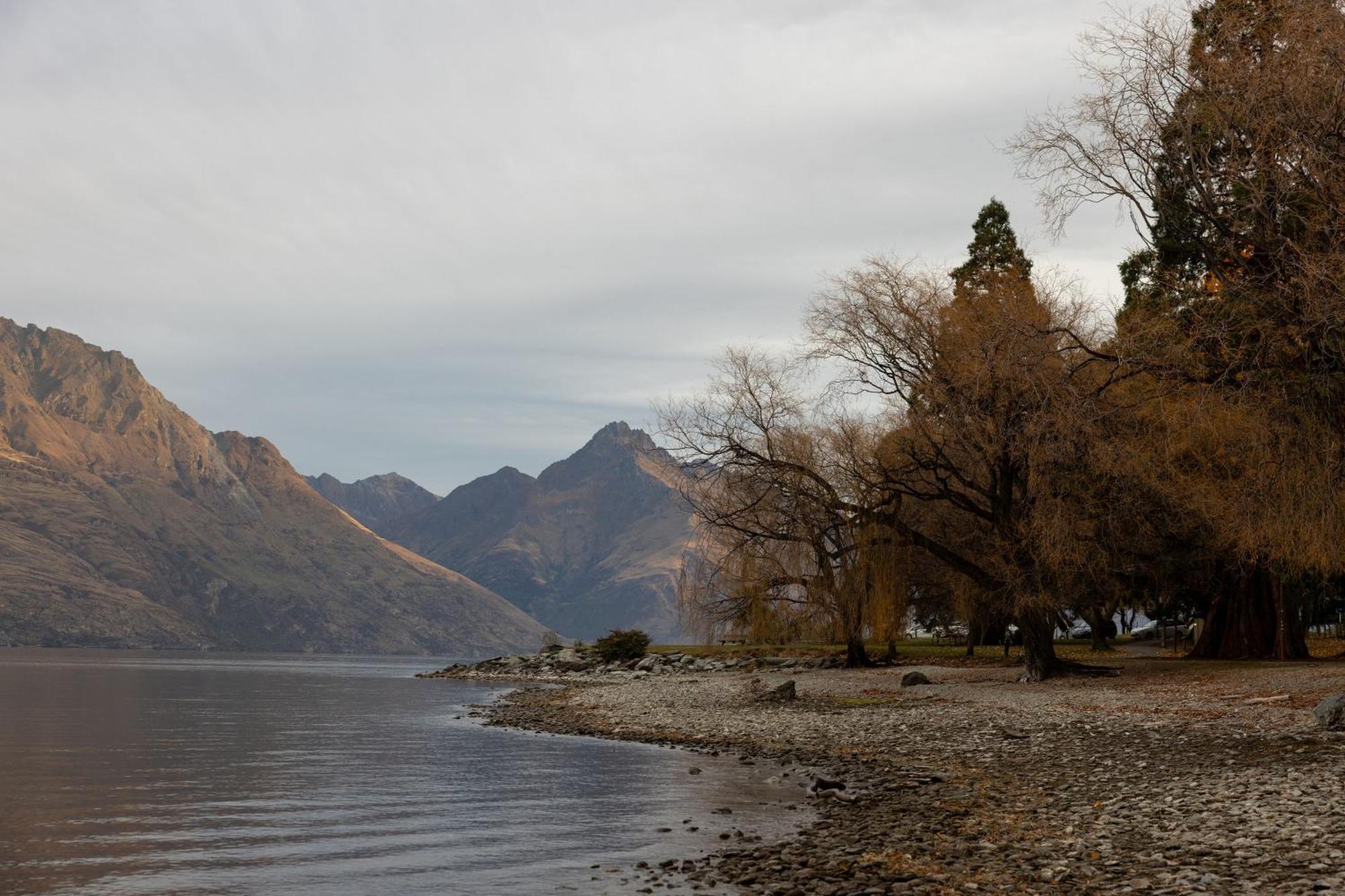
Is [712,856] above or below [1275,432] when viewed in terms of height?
below

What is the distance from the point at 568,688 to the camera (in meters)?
61.1

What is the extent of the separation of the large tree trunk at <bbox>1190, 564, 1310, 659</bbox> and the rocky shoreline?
6.38 metres

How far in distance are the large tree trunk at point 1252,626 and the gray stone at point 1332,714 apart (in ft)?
82.9

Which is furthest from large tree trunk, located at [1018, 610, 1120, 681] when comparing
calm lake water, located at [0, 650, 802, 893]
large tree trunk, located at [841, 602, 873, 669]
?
calm lake water, located at [0, 650, 802, 893]

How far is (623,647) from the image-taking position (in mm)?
81375

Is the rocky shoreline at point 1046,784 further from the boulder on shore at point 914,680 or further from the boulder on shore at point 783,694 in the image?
the boulder on shore at point 914,680

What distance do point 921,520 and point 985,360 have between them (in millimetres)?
15470

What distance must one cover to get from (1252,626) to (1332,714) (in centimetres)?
2834

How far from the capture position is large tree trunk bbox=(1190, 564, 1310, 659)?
4519cm

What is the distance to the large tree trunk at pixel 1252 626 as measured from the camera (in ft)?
148

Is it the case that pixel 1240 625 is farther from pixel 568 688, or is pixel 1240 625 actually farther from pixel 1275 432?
pixel 568 688

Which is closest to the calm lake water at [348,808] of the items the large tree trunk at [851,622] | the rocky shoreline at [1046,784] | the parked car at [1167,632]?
the rocky shoreline at [1046,784]

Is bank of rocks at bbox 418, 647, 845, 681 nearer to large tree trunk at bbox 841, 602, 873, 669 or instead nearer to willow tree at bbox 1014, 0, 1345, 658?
large tree trunk at bbox 841, 602, 873, 669

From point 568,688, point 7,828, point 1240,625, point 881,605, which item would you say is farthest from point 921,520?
point 7,828
